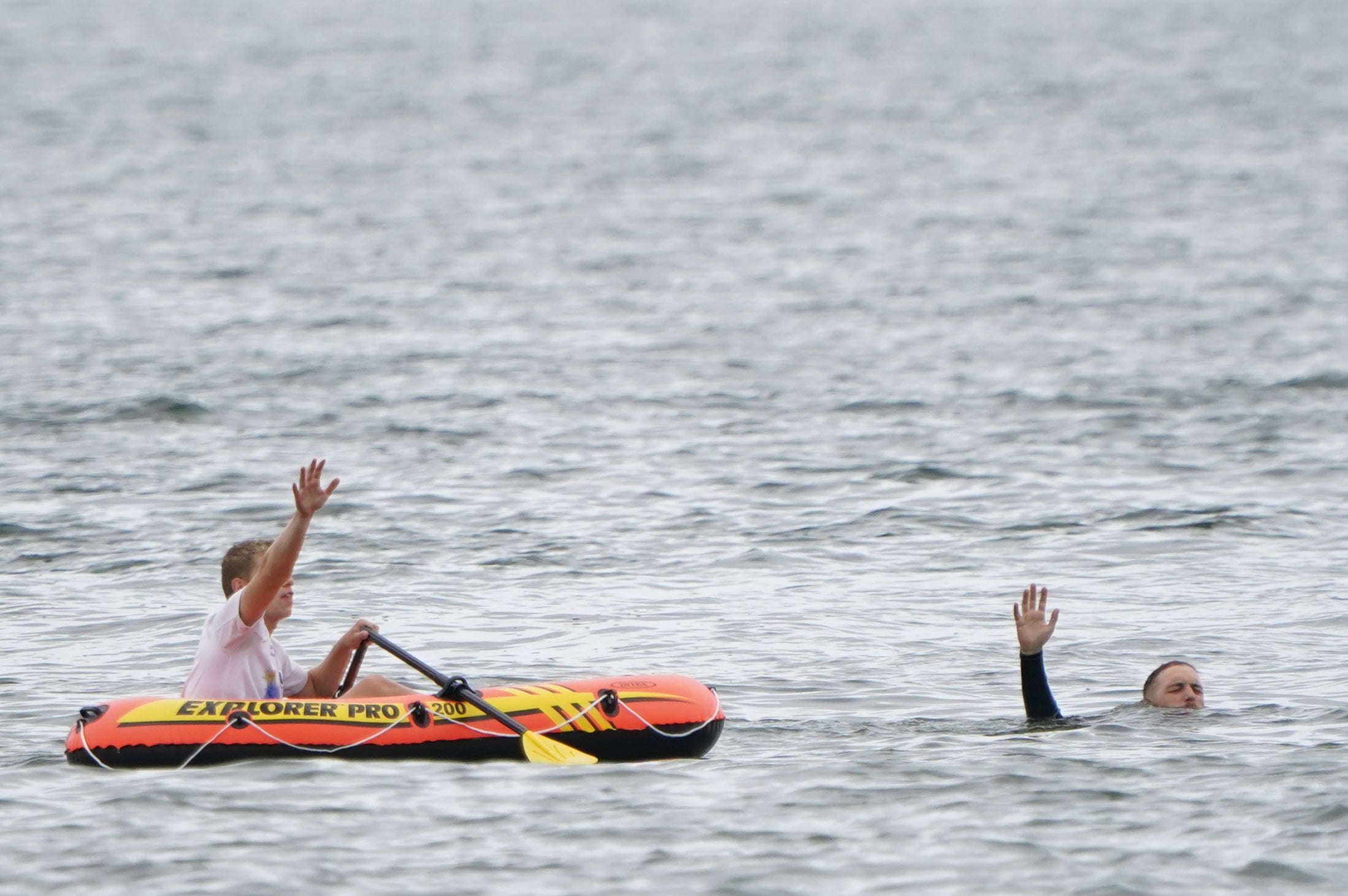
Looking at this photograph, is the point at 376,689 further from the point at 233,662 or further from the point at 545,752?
the point at 545,752

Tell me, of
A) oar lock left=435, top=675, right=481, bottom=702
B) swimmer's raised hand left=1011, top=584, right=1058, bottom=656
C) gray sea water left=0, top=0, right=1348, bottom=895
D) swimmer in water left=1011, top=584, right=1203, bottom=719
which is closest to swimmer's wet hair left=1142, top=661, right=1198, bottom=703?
swimmer in water left=1011, top=584, right=1203, bottom=719

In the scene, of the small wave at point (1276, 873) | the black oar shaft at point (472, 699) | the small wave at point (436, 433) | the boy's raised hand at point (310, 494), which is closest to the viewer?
the small wave at point (1276, 873)

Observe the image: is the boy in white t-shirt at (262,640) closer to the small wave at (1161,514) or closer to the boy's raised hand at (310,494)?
the boy's raised hand at (310,494)

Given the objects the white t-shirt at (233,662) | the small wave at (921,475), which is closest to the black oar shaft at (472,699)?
the white t-shirt at (233,662)

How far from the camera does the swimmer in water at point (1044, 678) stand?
9.37 meters

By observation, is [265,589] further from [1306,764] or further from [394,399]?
[394,399]

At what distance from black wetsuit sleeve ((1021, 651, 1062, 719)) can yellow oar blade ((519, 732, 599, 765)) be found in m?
2.36

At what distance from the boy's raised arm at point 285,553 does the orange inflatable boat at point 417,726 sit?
589mm

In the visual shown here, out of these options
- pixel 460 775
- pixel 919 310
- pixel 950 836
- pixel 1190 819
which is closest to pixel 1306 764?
pixel 1190 819

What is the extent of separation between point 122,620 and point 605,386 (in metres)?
9.71

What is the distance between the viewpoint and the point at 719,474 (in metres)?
17.5

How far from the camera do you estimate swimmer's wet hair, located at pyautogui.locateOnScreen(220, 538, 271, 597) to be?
902 centimetres

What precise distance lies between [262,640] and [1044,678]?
13.1ft

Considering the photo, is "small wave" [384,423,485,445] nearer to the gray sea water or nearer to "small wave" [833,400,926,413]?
the gray sea water
